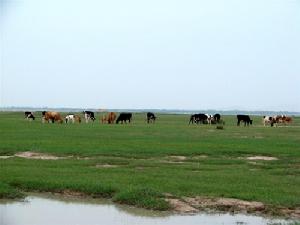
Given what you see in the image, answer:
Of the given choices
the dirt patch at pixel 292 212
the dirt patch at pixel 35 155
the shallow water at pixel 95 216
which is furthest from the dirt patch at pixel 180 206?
the dirt patch at pixel 35 155

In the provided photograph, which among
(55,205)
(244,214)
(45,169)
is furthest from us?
(45,169)

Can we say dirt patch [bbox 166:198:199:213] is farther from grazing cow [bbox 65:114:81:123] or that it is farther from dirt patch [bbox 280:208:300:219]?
grazing cow [bbox 65:114:81:123]

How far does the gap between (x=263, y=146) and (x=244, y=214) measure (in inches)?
560

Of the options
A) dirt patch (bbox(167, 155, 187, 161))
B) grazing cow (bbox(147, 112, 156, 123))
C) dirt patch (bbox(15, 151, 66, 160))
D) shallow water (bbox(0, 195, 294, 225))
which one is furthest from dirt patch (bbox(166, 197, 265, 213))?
grazing cow (bbox(147, 112, 156, 123))

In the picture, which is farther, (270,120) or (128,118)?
(270,120)

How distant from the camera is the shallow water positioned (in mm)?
11227

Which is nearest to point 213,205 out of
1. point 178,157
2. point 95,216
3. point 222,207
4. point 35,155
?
point 222,207

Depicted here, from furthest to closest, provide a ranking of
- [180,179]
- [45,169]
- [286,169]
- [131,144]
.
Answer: [131,144] → [286,169] → [45,169] → [180,179]

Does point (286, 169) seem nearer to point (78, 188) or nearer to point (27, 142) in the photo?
point (78, 188)

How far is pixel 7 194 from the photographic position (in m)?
13.6

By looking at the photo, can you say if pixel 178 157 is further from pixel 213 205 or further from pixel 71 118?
pixel 71 118

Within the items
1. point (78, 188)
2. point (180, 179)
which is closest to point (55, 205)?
point (78, 188)

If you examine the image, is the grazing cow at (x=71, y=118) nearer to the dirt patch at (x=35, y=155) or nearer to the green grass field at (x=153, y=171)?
the green grass field at (x=153, y=171)

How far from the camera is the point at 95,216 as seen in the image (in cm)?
1173
